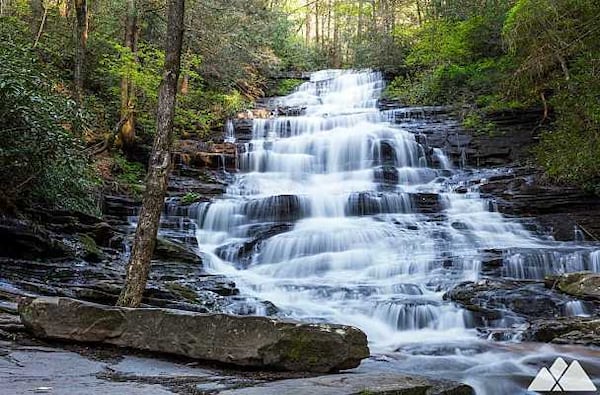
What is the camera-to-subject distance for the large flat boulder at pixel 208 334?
4.53 m

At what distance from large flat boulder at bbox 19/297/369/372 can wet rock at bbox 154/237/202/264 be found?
6382 mm

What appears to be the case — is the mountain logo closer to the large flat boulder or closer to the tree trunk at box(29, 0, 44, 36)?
the large flat boulder

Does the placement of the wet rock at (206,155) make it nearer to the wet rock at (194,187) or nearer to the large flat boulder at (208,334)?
the wet rock at (194,187)

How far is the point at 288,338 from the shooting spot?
4520mm

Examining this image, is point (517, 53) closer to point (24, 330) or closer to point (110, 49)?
point (110, 49)

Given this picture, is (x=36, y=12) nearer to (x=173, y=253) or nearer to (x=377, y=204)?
(x=173, y=253)

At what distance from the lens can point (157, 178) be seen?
6781 millimetres

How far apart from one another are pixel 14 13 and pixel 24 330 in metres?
16.9

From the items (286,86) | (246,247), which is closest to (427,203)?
(246,247)

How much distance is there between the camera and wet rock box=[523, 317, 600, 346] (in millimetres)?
7520

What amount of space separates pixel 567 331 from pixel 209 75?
18253mm

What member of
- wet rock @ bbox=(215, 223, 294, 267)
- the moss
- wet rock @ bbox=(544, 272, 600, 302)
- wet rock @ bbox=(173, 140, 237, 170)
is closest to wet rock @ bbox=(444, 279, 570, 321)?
wet rock @ bbox=(544, 272, 600, 302)

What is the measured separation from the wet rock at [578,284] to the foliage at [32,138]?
28.2ft

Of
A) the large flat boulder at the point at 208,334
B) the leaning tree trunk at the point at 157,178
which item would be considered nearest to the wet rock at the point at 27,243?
the leaning tree trunk at the point at 157,178
